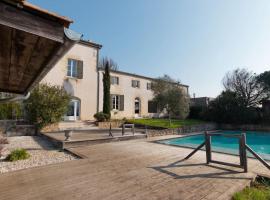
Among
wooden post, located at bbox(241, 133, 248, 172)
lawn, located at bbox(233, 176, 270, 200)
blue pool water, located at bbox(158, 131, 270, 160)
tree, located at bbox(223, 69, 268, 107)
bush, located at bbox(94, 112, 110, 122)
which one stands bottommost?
blue pool water, located at bbox(158, 131, 270, 160)

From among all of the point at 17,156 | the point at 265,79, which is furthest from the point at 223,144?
the point at 265,79

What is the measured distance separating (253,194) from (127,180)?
9.29 feet

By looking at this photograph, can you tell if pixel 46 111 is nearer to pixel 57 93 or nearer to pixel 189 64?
pixel 57 93

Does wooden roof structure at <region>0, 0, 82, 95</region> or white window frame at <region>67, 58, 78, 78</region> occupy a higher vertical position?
white window frame at <region>67, 58, 78, 78</region>

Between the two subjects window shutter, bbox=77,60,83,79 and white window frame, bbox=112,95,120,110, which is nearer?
window shutter, bbox=77,60,83,79

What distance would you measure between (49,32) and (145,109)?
80.1 feet

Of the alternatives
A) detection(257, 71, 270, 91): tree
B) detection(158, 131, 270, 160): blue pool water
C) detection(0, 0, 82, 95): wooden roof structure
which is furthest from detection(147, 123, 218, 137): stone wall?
detection(0, 0, 82, 95): wooden roof structure

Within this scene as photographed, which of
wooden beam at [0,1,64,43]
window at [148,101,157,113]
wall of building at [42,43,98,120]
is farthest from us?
window at [148,101,157,113]

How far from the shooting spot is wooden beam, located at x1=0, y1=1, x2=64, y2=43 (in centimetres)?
147

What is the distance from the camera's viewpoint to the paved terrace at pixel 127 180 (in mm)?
3797

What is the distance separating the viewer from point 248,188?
4211mm

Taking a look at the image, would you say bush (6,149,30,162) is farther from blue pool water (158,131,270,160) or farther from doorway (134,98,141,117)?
doorway (134,98,141,117)

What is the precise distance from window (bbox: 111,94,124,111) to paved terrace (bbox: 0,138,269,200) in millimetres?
16269

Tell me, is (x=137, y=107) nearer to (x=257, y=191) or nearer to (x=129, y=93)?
(x=129, y=93)
